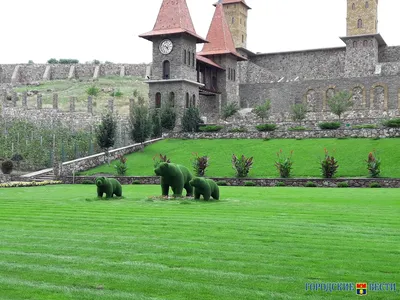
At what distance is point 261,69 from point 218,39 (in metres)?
11.1

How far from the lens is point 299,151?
30.8 metres

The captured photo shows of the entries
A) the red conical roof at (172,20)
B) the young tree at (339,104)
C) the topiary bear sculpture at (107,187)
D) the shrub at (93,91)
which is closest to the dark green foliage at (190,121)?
the red conical roof at (172,20)

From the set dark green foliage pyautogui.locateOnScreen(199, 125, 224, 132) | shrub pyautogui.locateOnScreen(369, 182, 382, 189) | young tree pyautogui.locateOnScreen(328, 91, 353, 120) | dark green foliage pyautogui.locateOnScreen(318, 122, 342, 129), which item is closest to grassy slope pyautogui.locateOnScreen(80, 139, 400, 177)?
shrub pyautogui.locateOnScreen(369, 182, 382, 189)

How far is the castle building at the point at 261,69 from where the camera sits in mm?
44688

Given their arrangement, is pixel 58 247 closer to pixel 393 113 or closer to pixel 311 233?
pixel 311 233

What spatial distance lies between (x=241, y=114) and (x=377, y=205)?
125ft

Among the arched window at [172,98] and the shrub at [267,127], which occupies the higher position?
the arched window at [172,98]

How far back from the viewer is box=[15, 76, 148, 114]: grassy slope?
2413 inches

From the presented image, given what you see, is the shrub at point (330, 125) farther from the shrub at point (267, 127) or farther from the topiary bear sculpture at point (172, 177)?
the topiary bear sculpture at point (172, 177)

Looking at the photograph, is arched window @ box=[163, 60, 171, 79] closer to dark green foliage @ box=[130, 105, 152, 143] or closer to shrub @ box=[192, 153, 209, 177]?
dark green foliage @ box=[130, 105, 152, 143]

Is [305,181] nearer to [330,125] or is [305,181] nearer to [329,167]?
[329,167]

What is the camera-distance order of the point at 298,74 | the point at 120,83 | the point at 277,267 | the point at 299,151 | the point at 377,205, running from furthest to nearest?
the point at 120,83, the point at 298,74, the point at 299,151, the point at 377,205, the point at 277,267

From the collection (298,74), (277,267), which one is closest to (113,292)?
(277,267)

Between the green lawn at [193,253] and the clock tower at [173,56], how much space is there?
3297 cm
